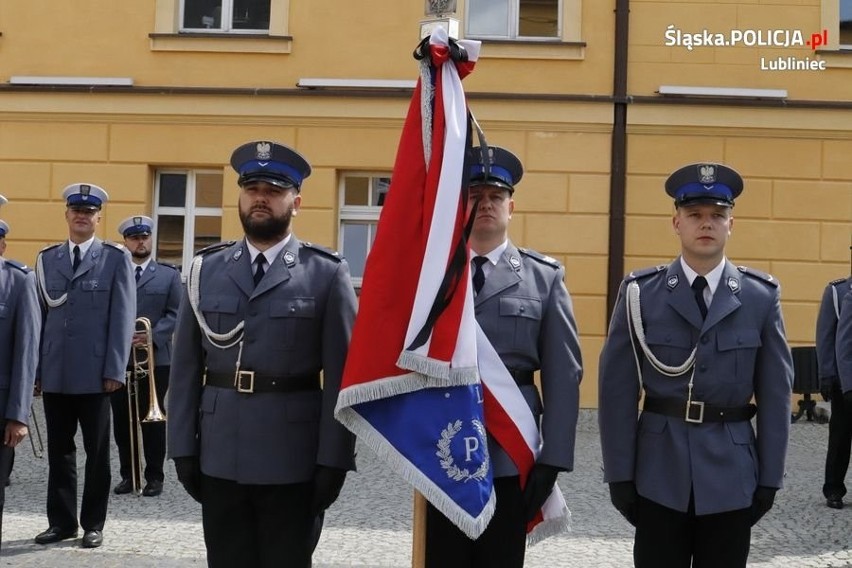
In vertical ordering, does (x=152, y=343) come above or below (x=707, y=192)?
below

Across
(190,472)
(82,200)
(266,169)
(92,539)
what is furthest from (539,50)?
(190,472)

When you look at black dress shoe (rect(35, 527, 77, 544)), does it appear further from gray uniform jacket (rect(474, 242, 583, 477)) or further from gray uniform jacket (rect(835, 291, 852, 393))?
gray uniform jacket (rect(835, 291, 852, 393))

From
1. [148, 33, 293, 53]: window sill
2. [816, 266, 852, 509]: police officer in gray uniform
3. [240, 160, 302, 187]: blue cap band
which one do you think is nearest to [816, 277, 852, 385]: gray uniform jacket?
[816, 266, 852, 509]: police officer in gray uniform

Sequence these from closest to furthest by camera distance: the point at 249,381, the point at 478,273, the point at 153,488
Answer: the point at 249,381
the point at 478,273
the point at 153,488

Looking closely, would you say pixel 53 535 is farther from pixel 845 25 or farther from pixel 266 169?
pixel 845 25

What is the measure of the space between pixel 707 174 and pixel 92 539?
166 inches

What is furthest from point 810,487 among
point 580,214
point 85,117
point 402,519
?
point 85,117

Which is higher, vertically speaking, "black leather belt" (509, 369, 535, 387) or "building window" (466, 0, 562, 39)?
"building window" (466, 0, 562, 39)

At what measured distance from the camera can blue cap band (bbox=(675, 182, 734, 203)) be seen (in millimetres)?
4211

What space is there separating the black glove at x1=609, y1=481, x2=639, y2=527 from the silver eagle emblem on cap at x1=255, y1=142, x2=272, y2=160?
70.2 inches

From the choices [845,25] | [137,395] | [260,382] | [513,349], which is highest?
[845,25]

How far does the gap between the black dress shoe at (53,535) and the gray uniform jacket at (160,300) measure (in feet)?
7.27

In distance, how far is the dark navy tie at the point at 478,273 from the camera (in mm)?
4312

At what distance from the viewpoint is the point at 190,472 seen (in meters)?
4.31
